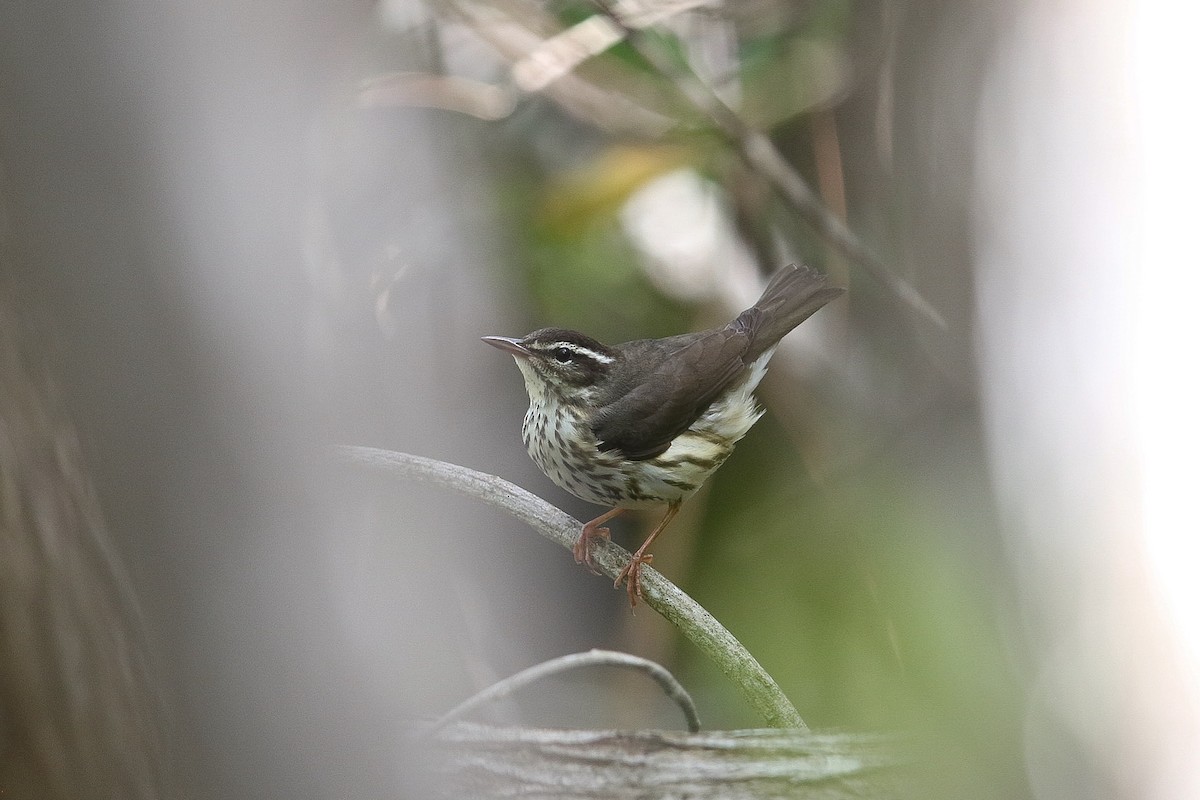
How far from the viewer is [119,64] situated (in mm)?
665

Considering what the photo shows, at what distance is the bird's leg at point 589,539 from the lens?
1.35m

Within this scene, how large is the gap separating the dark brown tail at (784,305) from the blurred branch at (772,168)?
0.91 meters

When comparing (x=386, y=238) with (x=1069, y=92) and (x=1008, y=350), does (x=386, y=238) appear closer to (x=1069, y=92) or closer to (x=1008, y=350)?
(x=1008, y=350)

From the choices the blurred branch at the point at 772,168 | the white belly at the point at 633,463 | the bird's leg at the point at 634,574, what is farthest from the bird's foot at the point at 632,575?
the blurred branch at the point at 772,168

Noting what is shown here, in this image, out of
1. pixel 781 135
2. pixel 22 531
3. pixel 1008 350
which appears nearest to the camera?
pixel 22 531

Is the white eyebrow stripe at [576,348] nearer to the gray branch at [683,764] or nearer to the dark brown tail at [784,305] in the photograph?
the dark brown tail at [784,305]

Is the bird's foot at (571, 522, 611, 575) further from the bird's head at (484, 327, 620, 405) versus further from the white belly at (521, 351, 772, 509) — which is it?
the bird's head at (484, 327, 620, 405)

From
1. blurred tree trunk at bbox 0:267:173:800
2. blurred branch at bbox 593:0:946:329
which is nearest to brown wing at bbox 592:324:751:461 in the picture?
blurred tree trunk at bbox 0:267:173:800

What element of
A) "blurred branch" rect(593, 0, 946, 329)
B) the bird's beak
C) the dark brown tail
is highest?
"blurred branch" rect(593, 0, 946, 329)

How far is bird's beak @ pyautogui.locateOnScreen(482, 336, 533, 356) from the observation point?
134cm

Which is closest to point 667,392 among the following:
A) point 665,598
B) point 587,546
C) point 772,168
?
point 587,546

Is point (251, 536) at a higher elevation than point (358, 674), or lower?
higher

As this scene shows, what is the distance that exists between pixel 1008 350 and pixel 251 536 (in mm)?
2053

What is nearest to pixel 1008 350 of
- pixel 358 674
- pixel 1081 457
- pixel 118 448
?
pixel 1081 457
